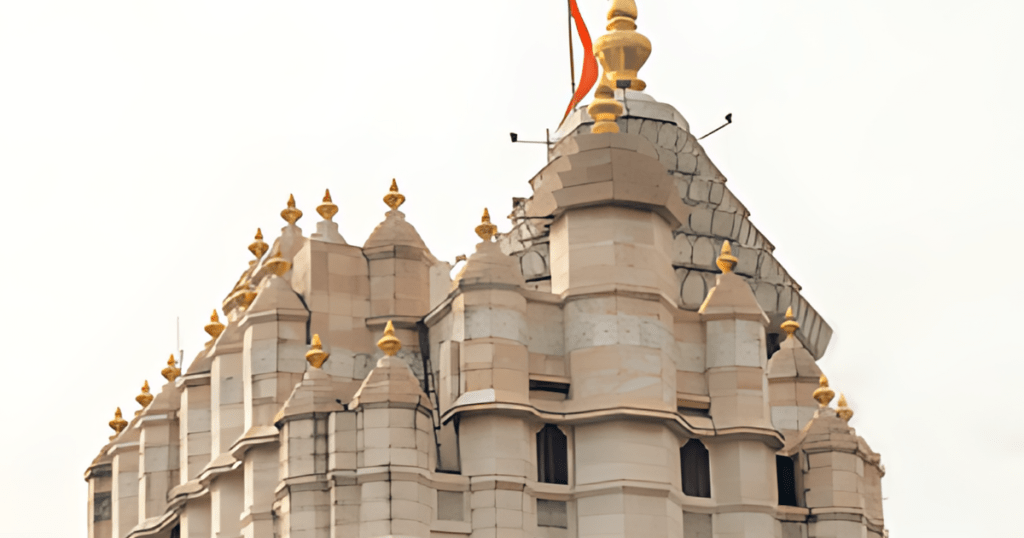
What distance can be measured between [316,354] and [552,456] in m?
5.68

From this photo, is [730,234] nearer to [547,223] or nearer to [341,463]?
[547,223]

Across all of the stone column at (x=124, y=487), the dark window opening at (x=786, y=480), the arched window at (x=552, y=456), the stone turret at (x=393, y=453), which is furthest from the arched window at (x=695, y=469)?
the stone column at (x=124, y=487)

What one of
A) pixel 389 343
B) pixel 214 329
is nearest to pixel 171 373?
pixel 214 329

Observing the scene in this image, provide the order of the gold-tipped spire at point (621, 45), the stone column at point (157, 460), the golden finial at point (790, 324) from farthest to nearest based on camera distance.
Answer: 1. the gold-tipped spire at point (621, 45)
2. the golden finial at point (790, 324)
3. the stone column at point (157, 460)

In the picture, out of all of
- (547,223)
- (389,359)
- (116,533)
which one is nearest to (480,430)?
(389,359)

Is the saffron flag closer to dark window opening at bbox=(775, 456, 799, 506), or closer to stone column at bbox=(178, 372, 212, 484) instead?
dark window opening at bbox=(775, 456, 799, 506)

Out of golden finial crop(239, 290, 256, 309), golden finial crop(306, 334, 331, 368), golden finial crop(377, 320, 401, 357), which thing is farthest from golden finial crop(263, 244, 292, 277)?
golden finial crop(377, 320, 401, 357)

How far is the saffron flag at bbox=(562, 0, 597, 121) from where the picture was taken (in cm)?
6147

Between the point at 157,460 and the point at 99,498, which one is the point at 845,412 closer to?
the point at 157,460

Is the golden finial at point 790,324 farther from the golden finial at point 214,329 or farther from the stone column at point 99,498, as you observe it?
the stone column at point 99,498

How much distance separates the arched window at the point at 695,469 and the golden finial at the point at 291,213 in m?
11.6

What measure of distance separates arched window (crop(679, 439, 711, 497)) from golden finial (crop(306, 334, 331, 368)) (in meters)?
8.47

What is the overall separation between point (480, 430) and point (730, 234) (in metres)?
14.5

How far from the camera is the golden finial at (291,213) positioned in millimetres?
59031
